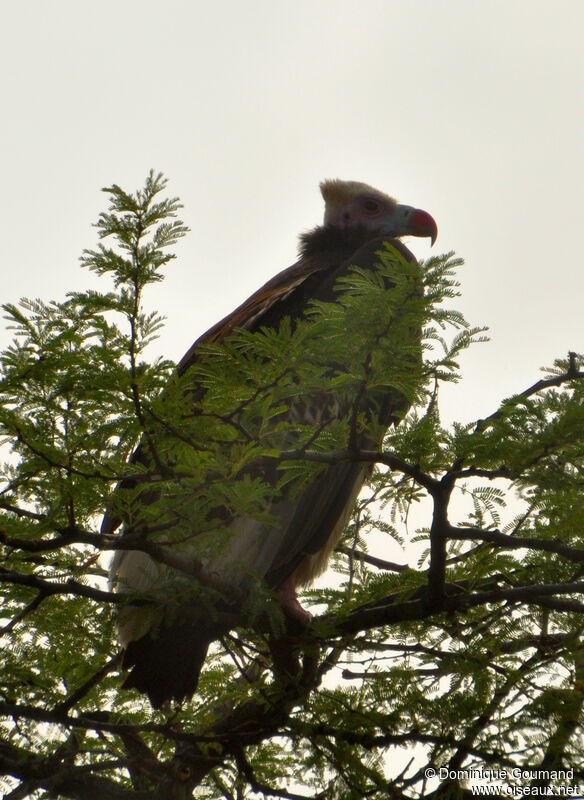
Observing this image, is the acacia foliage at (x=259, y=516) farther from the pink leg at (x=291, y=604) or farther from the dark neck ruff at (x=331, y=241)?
the dark neck ruff at (x=331, y=241)

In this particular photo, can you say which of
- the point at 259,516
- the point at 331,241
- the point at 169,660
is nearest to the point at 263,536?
the point at 169,660

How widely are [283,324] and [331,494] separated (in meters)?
2.31

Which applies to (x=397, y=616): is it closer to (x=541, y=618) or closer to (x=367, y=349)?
(x=541, y=618)

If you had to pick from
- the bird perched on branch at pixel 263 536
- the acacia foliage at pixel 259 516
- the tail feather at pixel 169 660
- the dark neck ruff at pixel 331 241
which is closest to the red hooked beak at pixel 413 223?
the dark neck ruff at pixel 331 241

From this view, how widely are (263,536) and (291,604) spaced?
19.8 inches

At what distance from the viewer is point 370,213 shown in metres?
7.06

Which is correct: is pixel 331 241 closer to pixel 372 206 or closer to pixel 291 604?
pixel 372 206

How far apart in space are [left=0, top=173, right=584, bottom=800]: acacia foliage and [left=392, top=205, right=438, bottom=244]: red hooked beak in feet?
9.66

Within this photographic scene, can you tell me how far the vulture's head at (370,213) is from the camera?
22.1 feet

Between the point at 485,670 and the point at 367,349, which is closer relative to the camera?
the point at 367,349

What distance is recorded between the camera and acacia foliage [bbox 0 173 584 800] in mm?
2623

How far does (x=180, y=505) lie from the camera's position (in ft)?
9.31

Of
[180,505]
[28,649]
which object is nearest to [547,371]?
[180,505]

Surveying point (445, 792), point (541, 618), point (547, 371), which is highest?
point (547, 371)
